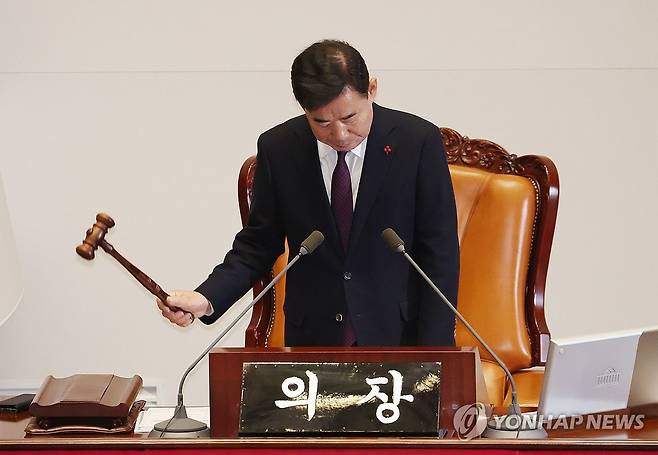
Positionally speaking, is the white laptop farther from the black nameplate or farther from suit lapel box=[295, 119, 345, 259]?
suit lapel box=[295, 119, 345, 259]

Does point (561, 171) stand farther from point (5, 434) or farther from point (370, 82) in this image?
point (5, 434)

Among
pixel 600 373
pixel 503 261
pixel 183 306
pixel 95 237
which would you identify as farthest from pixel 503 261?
pixel 95 237

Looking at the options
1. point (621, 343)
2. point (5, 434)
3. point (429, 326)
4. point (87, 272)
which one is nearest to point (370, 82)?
point (429, 326)

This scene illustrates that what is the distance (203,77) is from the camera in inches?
135

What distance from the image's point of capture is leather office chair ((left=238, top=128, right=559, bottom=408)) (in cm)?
269

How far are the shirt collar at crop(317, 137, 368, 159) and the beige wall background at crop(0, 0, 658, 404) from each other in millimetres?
1121

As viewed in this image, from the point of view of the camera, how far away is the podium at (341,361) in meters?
1.69

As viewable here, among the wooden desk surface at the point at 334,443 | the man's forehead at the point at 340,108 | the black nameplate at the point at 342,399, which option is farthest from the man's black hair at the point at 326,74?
the wooden desk surface at the point at 334,443

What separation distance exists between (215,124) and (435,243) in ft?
4.52

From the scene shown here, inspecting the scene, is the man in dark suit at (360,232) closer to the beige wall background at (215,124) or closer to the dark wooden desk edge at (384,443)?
the dark wooden desk edge at (384,443)

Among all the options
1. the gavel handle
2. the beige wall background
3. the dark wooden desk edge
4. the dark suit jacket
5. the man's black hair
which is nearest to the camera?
the dark wooden desk edge

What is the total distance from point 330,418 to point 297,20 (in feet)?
6.48

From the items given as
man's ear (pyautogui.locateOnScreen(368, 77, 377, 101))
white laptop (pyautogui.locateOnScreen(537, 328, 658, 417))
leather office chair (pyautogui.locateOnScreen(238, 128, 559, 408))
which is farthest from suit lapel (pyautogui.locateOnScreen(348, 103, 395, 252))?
white laptop (pyautogui.locateOnScreen(537, 328, 658, 417))

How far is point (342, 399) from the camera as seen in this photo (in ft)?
5.48
